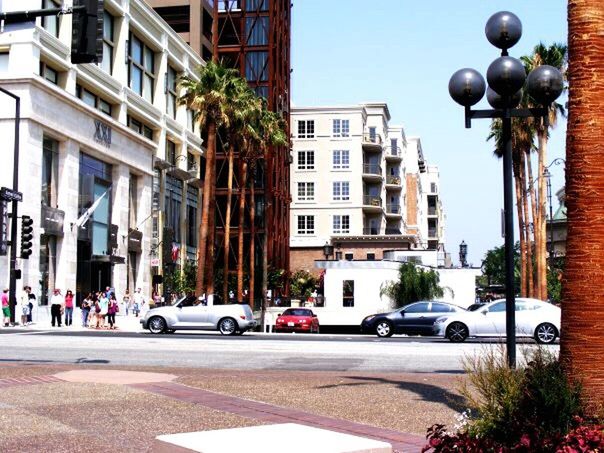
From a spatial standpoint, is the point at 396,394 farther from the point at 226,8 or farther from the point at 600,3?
the point at 226,8

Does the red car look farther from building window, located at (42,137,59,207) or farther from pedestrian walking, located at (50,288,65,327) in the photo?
building window, located at (42,137,59,207)

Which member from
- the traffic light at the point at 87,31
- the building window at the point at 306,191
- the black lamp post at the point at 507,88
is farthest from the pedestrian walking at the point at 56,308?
the building window at the point at 306,191

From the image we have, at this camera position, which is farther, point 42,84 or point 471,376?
point 42,84

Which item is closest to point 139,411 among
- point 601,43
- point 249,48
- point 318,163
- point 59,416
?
point 59,416

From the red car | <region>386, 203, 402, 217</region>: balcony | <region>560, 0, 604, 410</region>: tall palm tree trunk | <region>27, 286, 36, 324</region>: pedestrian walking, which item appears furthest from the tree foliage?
<region>386, 203, 402, 217</region>: balcony

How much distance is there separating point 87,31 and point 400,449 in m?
10.7

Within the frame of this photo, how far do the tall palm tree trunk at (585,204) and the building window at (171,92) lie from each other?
198 ft

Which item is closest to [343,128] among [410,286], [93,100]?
[93,100]

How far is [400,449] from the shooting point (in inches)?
294

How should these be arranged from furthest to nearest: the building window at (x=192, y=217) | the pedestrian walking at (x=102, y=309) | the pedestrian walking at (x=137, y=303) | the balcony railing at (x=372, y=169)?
the balcony railing at (x=372, y=169)
the building window at (x=192, y=217)
the pedestrian walking at (x=137, y=303)
the pedestrian walking at (x=102, y=309)

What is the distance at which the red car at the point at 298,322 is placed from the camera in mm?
43656

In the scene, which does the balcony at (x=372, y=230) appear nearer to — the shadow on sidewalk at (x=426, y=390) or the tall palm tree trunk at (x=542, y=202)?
the tall palm tree trunk at (x=542, y=202)

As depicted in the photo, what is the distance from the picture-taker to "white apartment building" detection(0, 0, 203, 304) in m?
41.9

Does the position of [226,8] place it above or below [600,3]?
above
